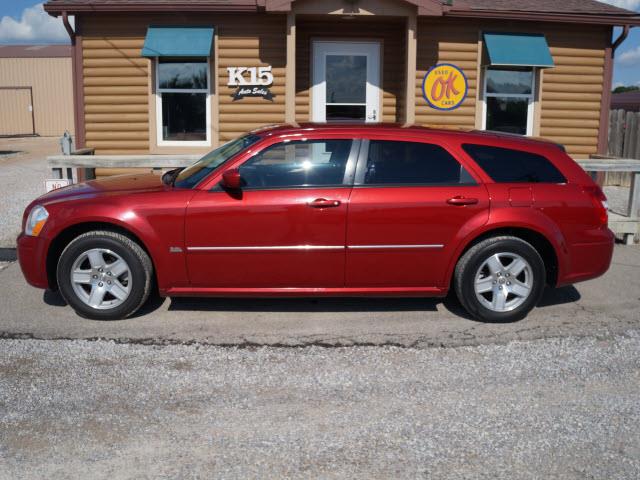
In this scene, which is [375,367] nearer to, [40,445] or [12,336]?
[40,445]

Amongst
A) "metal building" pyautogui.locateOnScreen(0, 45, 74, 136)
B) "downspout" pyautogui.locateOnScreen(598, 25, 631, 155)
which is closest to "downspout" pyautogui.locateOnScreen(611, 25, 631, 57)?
"downspout" pyautogui.locateOnScreen(598, 25, 631, 155)

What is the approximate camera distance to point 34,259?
5.97m

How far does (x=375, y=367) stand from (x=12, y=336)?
2.82m

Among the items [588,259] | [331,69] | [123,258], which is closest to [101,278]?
[123,258]

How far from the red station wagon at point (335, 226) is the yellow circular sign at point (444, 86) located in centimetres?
589

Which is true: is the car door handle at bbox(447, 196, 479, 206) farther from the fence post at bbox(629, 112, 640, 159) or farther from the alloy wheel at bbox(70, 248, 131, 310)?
the fence post at bbox(629, 112, 640, 159)

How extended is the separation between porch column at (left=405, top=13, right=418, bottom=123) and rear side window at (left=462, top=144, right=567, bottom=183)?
5290 millimetres

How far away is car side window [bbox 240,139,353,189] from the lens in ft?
19.2

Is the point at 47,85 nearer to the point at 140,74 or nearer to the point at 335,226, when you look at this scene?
the point at 140,74

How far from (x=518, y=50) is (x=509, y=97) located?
91cm

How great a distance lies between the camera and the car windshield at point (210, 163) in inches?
236

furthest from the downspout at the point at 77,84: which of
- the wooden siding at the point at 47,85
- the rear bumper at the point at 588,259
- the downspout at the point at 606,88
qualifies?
the wooden siding at the point at 47,85

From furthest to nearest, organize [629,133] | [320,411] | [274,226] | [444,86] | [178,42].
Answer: [629,133], [444,86], [178,42], [274,226], [320,411]

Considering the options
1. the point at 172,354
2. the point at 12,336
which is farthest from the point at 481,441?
the point at 12,336
